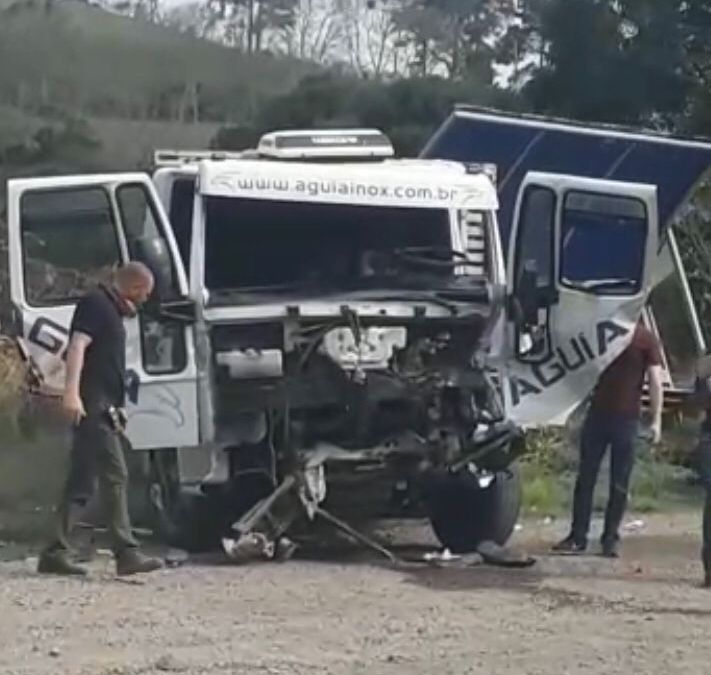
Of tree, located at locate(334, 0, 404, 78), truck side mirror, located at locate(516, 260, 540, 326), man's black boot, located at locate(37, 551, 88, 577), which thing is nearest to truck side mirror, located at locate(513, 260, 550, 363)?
truck side mirror, located at locate(516, 260, 540, 326)

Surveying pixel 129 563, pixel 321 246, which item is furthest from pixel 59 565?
pixel 321 246

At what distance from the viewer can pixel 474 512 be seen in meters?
12.5

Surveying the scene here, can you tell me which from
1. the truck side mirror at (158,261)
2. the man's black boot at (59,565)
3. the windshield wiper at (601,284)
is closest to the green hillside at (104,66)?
the windshield wiper at (601,284)

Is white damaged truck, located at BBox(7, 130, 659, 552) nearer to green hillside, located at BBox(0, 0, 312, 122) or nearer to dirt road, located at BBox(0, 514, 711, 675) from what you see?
dirt road, located at BBox(0, 514, 711, 675)

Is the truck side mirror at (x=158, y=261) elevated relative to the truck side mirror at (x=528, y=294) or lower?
elevated

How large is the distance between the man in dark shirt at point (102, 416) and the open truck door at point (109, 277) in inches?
17.6

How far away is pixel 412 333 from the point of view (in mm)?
11828

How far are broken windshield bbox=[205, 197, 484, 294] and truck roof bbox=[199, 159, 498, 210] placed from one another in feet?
0.72

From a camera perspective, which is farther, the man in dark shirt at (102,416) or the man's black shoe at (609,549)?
the man's black shoe at (609,549)

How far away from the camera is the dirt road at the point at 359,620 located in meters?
8.54

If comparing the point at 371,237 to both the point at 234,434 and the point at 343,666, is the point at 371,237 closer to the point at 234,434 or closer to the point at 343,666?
the point at 234,434

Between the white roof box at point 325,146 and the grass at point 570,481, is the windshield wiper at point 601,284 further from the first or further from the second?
the grass at point 570,481

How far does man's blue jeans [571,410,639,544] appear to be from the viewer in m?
12.5

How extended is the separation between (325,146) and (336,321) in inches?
79.9
